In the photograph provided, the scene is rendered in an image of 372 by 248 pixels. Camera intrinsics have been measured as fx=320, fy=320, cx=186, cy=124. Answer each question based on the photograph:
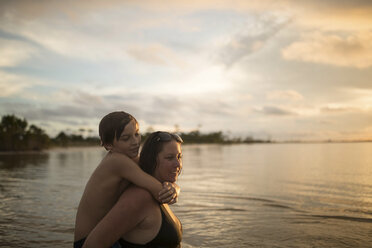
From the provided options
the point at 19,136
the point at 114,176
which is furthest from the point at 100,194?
the point at 19,136

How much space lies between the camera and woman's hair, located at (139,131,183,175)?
8.84 feet

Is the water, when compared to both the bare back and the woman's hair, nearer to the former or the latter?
the bare back

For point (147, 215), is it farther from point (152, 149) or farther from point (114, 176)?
point (152, 149)

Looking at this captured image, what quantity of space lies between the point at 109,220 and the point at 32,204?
8676 millimetres

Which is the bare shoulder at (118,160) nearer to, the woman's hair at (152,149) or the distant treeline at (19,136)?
the woman's hair at (152,149)

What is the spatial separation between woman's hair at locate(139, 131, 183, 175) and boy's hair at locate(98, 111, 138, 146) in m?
A: 0.27

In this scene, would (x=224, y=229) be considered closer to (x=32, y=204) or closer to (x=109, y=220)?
(x=109, y=220)

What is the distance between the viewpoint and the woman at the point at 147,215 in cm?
250

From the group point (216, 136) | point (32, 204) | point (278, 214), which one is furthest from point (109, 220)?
point (216, 136)

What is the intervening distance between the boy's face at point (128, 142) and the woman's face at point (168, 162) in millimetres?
273

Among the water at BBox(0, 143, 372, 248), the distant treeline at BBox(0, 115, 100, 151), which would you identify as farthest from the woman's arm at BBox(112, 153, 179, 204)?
the distant treeline at BBox(0, 115, 100, 151)

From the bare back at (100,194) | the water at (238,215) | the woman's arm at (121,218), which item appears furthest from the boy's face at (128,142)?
the water at (238,215)

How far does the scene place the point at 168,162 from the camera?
2742mm

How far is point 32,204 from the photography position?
992cm
